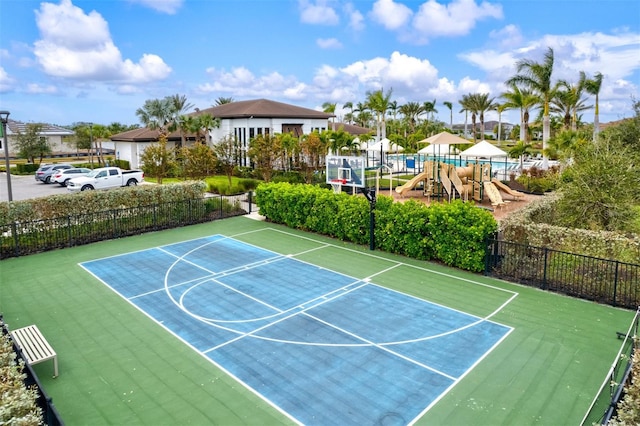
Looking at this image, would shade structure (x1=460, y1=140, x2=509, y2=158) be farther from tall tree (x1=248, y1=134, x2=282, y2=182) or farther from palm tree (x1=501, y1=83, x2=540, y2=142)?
palm tree (x1=501, y1=83, x2=540, y2=142)

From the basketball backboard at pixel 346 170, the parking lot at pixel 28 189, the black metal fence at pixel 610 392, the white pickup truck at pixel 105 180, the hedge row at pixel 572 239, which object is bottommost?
the black metal fence at pixel 610 392

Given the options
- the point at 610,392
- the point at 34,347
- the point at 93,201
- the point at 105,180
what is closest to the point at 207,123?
the point at 105,180

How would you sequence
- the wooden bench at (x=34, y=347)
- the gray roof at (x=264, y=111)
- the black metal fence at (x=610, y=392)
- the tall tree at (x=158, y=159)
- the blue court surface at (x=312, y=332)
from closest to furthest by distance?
the black metal fence at (x=610, y=392) < the blue court surface at (x=312, y=332) < the wooden bench at (x=34, y=347) < the tall tree at (x=158, y=159) < the gray roof at (x=264, y=111)

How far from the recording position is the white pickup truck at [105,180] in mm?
31473

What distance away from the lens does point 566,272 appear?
13.4 metres

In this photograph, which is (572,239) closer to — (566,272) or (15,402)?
(566,272)

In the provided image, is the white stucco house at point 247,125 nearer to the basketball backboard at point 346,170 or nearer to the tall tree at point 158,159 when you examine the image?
the tall tree at point 158,159

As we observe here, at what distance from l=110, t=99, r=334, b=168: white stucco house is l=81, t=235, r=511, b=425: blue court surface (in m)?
24.0

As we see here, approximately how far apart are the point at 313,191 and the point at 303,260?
458cm

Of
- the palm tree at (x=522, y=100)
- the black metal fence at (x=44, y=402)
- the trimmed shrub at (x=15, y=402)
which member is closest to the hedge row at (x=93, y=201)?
the black metal fence at (x=44, y=402)

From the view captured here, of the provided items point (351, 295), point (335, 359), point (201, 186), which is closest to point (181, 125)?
point (201, 186)

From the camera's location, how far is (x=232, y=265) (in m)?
16.0

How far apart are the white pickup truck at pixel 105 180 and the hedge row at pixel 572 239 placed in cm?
2697

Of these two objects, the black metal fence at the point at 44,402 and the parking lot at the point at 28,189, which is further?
the parking lot at the point at 28,189
